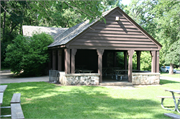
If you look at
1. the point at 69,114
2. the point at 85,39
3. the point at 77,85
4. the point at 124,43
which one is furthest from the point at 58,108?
the point at 124,43

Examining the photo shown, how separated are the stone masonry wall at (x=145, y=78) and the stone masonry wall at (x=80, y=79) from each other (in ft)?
9.64

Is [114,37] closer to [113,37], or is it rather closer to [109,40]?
[113,37]

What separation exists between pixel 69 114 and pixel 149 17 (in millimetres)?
41122

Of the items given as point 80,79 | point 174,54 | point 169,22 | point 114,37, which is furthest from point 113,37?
point 174,54

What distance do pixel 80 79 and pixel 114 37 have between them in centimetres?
391

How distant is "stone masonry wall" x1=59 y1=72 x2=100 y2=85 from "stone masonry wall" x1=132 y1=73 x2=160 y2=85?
2939 millimetres

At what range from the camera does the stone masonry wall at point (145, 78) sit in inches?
552

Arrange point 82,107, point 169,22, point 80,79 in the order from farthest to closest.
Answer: point 169,22
point 80,79
point 82,107

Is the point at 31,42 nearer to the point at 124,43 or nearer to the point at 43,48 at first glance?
the point at 43,48

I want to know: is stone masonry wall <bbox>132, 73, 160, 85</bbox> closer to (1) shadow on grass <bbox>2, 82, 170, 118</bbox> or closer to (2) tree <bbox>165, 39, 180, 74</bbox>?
(1) shadow on grass <bbox>2, 82, 170, 118</bbox>

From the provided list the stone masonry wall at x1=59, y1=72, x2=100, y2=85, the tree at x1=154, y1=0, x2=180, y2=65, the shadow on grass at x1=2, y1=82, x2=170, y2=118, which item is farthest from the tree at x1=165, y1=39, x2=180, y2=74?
the shadow on grass at x1=2, y1=82, x2=170, y2=118

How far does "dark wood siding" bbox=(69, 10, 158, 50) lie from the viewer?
518 inches

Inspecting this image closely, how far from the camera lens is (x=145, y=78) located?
14.2 meters

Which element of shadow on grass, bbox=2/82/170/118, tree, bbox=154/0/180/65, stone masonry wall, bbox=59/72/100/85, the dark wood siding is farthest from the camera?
tree, bbox=154/0/180/65
